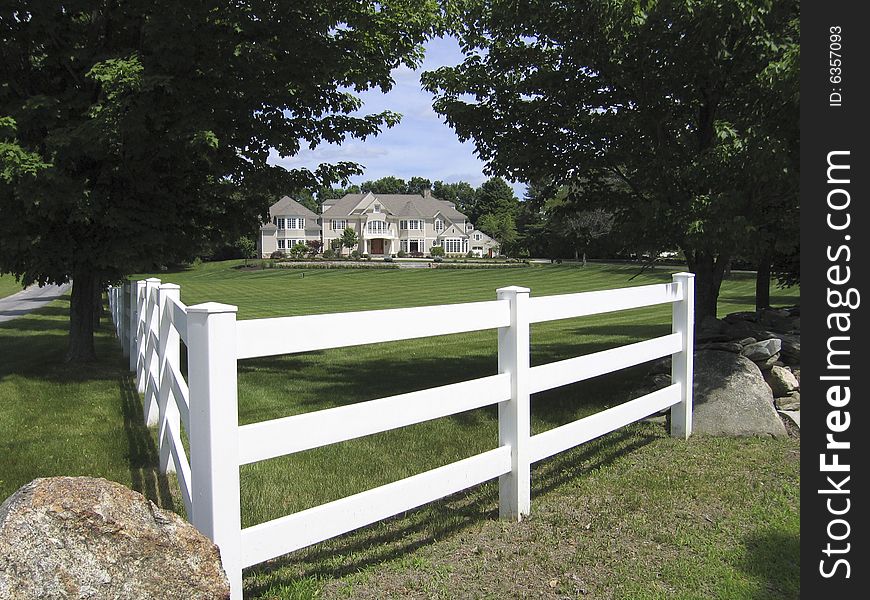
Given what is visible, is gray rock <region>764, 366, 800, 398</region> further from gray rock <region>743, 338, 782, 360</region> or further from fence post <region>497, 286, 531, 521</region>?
fence post <region>497, 286, 531, 521</region>

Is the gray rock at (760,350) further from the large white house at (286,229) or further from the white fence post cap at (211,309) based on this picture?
the large white house at (286,229)

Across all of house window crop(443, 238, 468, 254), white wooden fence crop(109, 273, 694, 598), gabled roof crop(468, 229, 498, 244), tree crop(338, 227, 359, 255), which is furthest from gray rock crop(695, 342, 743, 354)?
gabled roof crop(468, 229, 498, 244)

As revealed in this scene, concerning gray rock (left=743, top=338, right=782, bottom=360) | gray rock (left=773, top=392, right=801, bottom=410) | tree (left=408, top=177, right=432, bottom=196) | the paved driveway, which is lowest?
the paved driveway

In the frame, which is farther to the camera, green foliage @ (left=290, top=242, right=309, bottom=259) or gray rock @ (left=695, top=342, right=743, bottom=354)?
green foliage @ (left=290, top=242, right=309, bottom=259)

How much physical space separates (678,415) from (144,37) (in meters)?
8.67

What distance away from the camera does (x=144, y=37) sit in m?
10.3

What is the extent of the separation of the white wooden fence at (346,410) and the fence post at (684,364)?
29 cm

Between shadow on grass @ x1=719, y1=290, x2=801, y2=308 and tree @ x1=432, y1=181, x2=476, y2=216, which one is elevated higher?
tree @ x1=432, y1=181, x2=476, y2=216

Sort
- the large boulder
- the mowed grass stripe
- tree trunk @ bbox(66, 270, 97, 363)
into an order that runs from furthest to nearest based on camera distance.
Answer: tree trunk @ bbox(66, 270, 97, 363) < the mowed grass stripe < the large boulder

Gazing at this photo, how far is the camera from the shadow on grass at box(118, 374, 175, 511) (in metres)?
5.53

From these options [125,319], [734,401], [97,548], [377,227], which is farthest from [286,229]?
[97,548]

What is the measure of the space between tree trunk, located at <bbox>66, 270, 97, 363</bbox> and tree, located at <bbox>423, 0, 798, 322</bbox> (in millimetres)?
6544

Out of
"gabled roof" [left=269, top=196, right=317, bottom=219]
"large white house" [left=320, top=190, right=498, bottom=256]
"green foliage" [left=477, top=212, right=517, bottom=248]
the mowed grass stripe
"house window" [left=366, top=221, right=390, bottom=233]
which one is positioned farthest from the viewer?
"large white house" [left=320, top=190, right=498, bottom=256]

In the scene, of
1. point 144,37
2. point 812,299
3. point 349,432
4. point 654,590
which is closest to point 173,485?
point 349,432
